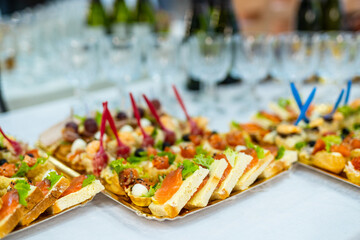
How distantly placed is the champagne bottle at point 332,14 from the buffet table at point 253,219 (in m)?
2.27

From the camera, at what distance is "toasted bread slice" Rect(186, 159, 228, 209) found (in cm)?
113

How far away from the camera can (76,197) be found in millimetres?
1151

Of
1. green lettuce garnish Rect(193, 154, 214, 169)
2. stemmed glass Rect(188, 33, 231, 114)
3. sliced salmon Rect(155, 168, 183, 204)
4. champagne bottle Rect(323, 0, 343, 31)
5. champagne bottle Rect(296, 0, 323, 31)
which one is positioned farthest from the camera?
champagne bottle Rect(323, 0, 343, 31)

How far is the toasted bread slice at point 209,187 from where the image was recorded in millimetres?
1135

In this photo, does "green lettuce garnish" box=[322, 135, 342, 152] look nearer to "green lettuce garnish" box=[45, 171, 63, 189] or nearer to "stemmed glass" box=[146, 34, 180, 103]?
"green lettuce garnish" box=[45, 171, 63, 189]

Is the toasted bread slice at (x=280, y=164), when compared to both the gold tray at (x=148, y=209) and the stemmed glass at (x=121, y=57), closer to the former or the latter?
the gold tray at (x=148, y=209)

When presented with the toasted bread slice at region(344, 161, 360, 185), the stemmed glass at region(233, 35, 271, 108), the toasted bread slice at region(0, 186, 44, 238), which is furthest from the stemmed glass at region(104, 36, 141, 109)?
the toasted bread slice at region(344, 161, 360, 185)

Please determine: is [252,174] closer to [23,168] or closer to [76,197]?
[76,197]

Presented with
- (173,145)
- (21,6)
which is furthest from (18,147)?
(21,6)

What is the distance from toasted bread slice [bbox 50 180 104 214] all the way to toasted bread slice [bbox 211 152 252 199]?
346mm

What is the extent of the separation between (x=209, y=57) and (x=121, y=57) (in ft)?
1.60

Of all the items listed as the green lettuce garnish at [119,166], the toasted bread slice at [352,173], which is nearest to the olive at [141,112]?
the green lettuce garnish at [119,166]

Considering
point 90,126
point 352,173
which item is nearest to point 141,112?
point 90,126

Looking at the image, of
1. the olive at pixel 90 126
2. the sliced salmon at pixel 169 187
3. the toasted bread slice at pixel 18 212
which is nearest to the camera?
the toasted bread slice at pixel 18 212
